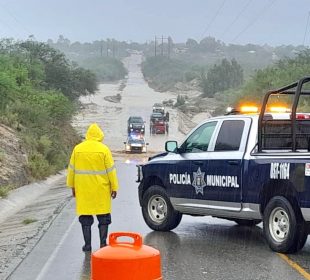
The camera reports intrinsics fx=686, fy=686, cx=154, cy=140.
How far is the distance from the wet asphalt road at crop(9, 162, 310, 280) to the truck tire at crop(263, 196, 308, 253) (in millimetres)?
167

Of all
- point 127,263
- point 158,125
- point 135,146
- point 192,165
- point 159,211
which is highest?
point 158,125

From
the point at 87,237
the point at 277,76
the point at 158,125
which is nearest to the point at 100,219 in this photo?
the point at 87,237

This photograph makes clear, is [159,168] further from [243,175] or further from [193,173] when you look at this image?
[243,175]

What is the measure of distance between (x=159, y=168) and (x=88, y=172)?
246 centimetres

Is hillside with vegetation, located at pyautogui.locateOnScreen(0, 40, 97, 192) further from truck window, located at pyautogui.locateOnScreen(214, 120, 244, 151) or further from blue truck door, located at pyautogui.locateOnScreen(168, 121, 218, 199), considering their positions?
truck window, located at pyautogui.locateOnScreen(214, 120, 244, 151)

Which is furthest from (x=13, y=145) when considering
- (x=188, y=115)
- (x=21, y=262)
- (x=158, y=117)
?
(x=188, y=115)

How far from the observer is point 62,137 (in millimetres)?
44219

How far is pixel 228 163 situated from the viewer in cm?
1044

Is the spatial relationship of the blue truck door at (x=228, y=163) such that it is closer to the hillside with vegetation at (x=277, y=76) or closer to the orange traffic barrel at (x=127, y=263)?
the orange traffic barrel at (x=127, y=263)

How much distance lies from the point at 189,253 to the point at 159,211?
2331mm

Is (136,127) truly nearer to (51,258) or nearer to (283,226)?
(51,258)

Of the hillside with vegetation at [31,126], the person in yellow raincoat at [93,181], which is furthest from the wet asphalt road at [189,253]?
the hillside with vegetation at [31,126]

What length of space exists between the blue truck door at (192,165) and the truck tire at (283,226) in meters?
1.46

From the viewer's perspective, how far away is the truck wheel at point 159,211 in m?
11.8
